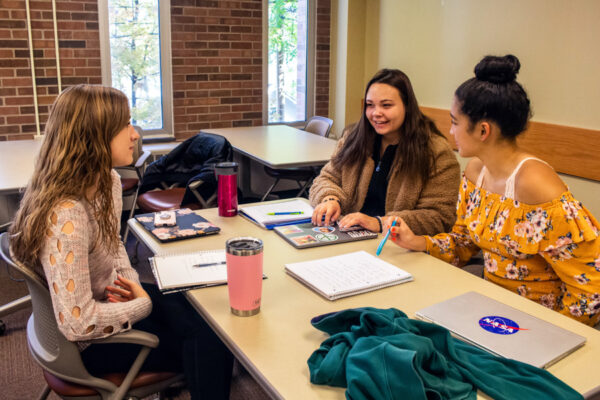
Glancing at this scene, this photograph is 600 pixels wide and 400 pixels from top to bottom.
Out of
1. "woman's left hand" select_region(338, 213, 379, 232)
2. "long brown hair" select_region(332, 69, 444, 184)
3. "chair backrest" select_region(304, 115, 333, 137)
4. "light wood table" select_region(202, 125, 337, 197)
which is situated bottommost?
"woman's left hand" select_region(338, 213, 379, 232)

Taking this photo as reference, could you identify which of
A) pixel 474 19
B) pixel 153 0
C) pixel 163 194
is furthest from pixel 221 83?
pixel 474 19

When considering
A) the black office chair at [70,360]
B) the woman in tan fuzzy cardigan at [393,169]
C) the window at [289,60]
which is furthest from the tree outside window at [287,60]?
the black office chair at [70,360]

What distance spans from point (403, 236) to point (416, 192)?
485 millimetres

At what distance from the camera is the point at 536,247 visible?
1536 mm

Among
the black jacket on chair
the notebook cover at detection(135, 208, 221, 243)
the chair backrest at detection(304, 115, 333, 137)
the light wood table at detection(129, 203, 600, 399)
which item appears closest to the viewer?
the light wood table at detection(129, 203, 600, 399)

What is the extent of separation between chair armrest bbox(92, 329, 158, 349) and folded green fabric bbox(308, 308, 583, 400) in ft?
1.76

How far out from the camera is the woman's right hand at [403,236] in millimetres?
1710

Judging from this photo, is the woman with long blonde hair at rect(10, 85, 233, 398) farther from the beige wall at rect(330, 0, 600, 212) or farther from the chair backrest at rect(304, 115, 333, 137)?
the chair backrest at rect(304, 115, 333, 137)

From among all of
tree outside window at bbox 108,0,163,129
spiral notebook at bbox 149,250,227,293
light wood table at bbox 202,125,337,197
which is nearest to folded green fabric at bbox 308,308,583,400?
spiral notebook at bbox 149,250,227,293

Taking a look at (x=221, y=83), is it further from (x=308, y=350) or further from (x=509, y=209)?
(x=308, y=350)

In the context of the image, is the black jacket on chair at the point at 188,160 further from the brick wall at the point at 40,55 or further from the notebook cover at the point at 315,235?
the notebook cover at the point at 315,235

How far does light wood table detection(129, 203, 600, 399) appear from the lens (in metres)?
1.06

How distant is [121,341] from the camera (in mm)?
1397

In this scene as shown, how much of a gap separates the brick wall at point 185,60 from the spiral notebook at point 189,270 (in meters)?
3.23
